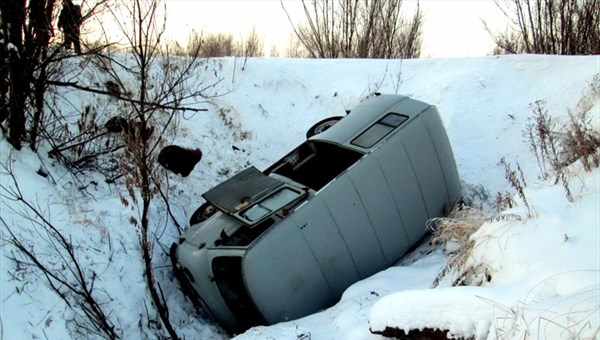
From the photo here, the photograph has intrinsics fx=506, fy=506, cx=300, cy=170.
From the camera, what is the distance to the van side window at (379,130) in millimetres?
5555

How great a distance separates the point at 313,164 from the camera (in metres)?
6.14

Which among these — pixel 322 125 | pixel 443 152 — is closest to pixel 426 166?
pixel 443 152

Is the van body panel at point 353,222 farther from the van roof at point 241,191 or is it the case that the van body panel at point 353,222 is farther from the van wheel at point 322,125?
the van wheel at point 322,125

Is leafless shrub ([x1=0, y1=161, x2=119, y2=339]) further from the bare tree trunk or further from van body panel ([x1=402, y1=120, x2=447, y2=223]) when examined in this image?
van body panel ([x1=402, y1=120, x2=447, y2=223])

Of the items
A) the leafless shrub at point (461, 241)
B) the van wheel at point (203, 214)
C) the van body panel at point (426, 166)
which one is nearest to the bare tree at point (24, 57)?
the van wheel at point (203, 214)

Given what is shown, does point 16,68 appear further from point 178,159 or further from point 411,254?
point 411,254

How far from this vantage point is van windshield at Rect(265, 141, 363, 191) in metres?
5.98

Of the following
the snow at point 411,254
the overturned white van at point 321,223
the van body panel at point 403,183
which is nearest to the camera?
the snow at point 411,254

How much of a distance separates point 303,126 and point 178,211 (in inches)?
126

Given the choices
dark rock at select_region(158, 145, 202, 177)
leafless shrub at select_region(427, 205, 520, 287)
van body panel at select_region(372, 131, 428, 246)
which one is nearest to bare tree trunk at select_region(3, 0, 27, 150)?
dark rock at select_region(158, 145, 202, 177)

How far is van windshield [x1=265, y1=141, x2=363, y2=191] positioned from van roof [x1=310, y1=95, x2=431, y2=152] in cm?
17

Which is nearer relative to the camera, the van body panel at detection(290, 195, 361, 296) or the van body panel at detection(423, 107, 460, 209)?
the van body panel at detection(290, 195, 361, 296)

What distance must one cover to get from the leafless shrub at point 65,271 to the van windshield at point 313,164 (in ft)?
7.68

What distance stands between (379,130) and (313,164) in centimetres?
94
